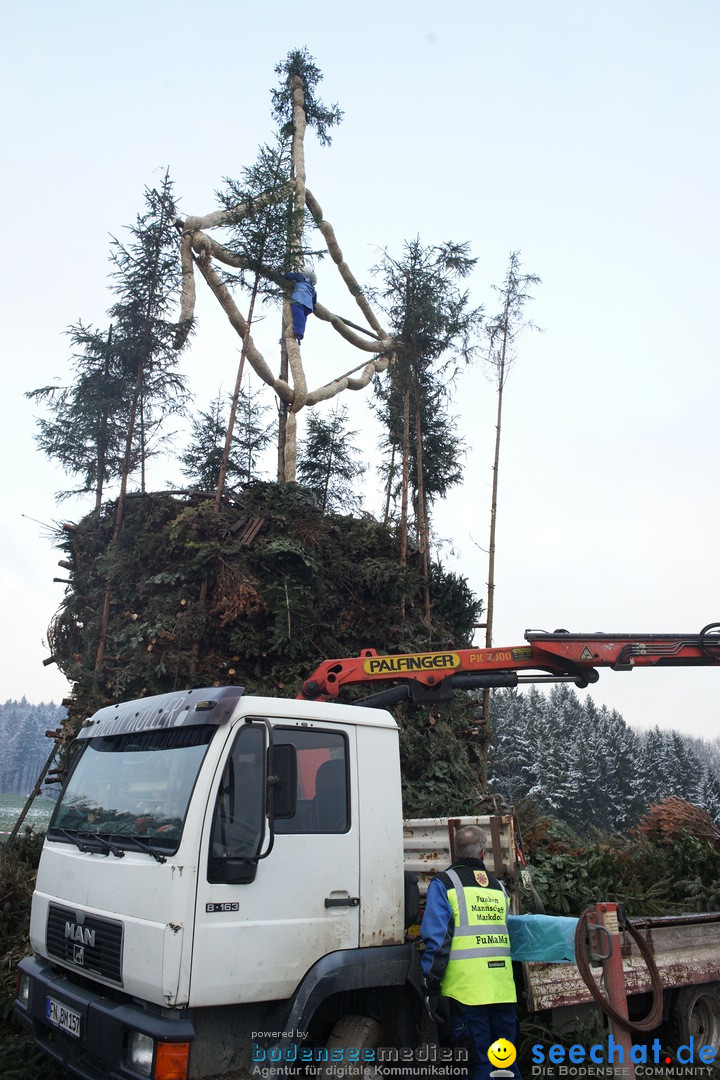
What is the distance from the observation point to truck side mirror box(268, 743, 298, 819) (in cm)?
432

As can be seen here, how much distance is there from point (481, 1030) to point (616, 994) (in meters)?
0.85

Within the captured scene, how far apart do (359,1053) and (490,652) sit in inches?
161

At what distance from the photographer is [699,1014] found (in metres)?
6.43

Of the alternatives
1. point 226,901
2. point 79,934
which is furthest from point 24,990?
point 226,901

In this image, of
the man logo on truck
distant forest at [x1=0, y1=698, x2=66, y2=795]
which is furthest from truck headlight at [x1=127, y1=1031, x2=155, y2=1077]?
distant forest at [x1=0, y1=698, x2=66, y2=795]

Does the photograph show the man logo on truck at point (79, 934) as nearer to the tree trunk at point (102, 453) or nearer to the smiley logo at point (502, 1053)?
the smiley logo at point (502, 1053)

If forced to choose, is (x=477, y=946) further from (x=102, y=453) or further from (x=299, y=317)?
(x=299, y=317)

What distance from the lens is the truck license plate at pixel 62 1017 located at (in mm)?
4234

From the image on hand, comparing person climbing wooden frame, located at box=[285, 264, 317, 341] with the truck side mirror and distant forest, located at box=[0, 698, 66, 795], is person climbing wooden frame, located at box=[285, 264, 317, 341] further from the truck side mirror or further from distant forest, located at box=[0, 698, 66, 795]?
distant forest, located at box=[0, 698, 66, 795]

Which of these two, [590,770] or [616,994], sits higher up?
[616,994]

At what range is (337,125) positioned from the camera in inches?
755

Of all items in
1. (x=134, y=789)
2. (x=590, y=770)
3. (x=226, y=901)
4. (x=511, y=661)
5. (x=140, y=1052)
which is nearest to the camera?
(x=140, y=1052)

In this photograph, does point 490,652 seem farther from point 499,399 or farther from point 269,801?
point 499,399

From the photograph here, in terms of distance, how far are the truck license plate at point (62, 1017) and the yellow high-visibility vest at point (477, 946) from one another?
86.6 inches
